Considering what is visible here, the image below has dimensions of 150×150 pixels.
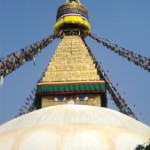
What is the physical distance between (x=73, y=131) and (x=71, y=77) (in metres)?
12.1

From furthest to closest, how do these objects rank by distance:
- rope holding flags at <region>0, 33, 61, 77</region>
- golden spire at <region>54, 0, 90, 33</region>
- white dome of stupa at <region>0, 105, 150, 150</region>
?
golden spire at <region>54, 0, 90, 33</region> → rope holding flags at <region>0, 33, 61, 77</region> → white dome of stupa at <region>0, 105, 150, 150</region>

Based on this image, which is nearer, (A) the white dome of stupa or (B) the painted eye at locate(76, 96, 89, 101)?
(A) the white dome of stupa

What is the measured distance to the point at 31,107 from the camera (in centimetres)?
2103

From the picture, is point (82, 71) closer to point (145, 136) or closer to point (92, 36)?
point (92, 36)

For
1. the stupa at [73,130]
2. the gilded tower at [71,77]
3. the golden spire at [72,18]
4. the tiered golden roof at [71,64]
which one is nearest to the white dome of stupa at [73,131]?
the stupa at [73,130]

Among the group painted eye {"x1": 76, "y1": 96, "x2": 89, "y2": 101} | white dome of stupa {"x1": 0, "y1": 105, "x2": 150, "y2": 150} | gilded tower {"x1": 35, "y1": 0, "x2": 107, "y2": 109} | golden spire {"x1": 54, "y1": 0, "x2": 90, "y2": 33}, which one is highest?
golden spire {"x1": 54, "y1": 0, "x2": 90, "y2": 33}

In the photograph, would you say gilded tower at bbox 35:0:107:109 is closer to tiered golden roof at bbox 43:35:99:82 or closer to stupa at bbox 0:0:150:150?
tiered golden roof at bbox 43:35:99:82

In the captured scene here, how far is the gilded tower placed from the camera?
18.6 m

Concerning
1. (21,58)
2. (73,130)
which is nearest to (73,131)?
(73,130)

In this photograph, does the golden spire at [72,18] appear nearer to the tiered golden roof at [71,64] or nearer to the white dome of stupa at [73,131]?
the tiered golden roof at [71,64]

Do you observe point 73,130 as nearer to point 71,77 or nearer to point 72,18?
point 71,77

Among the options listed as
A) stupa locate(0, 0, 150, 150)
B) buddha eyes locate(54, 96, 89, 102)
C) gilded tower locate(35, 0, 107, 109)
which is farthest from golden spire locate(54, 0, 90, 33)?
stupa locate(0, 0, 150, 150)

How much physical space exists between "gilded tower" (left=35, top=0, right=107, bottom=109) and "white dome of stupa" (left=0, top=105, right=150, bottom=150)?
9329 millimetres

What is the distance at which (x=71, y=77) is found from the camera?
1923cm
